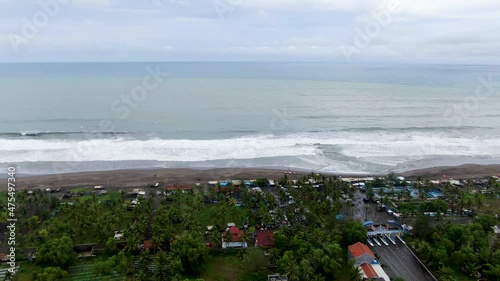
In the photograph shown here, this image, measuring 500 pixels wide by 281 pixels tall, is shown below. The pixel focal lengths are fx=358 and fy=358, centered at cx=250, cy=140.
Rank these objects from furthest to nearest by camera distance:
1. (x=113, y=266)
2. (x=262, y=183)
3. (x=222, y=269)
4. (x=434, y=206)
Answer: (x=262, y=183) → (x=434, y=206) → (x=222, y=269) → (x=113, y=266)

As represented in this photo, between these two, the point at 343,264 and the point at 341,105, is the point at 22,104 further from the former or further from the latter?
the point at 343,264

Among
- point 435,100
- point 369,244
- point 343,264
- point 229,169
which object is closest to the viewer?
point 343,264

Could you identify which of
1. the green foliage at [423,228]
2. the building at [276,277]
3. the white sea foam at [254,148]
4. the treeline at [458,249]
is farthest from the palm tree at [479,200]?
the building at [276,277]

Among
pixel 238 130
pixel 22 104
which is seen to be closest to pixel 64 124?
pixel 22 104

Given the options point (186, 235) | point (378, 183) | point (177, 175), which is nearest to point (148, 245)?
point (186, 235)

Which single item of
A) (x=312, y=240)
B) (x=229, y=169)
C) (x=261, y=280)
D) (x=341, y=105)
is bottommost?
(x=261, y=280)

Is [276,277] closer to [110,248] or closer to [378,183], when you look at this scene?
[110,248]

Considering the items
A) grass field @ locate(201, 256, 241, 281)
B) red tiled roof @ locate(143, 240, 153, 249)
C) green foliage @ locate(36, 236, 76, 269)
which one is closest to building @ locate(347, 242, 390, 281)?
grass field @ locate(201, 256, 241, 281)
